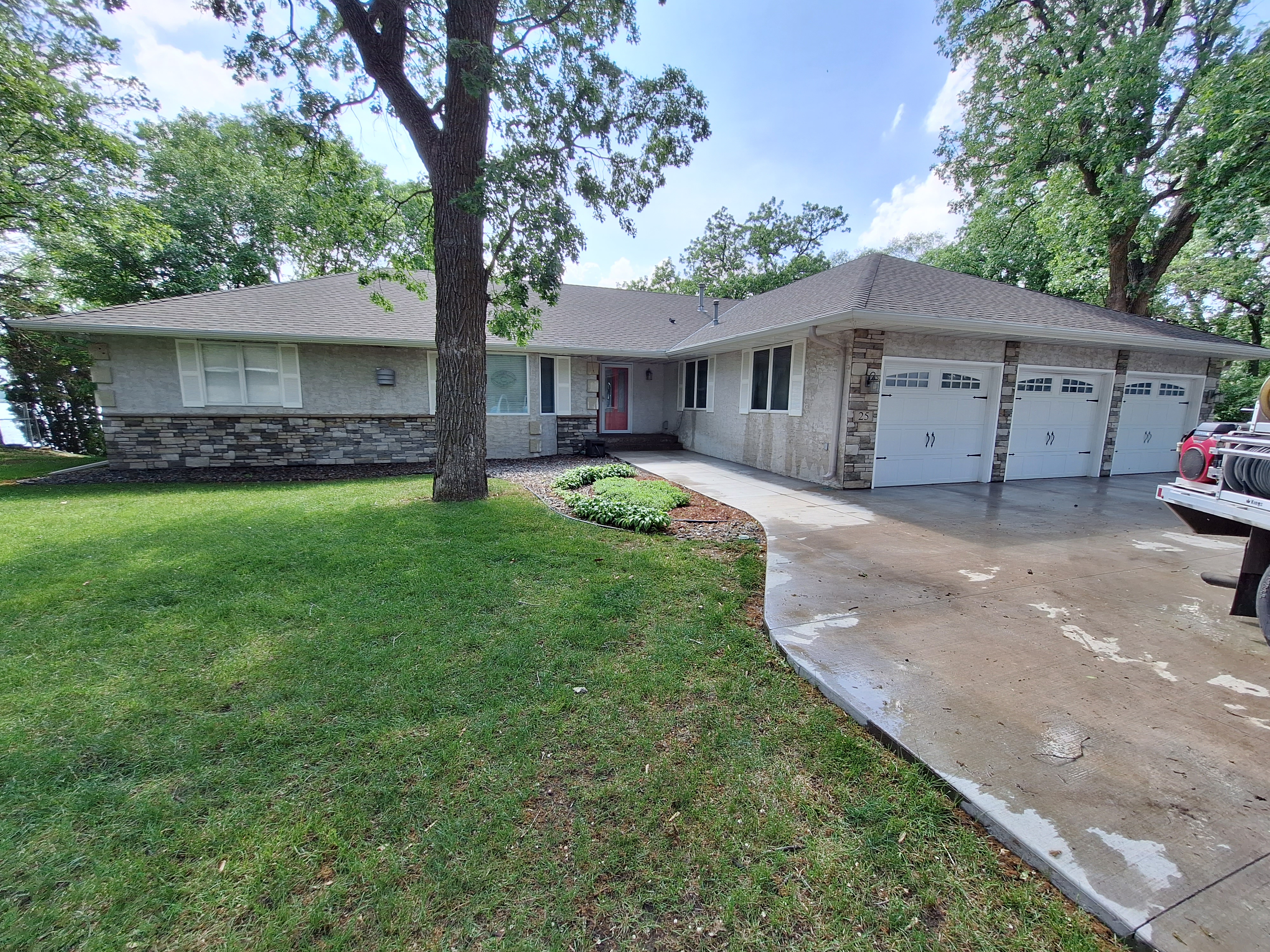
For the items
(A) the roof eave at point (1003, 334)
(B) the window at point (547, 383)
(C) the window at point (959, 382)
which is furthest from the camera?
(B) the window at point (547, 383)

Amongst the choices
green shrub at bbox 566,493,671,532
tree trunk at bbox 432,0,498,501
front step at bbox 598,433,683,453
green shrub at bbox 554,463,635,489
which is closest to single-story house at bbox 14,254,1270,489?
front step at bbox 598,433,683,453

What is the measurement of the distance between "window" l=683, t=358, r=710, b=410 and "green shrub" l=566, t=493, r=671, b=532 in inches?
264

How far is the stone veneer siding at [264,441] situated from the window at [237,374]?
366 mm

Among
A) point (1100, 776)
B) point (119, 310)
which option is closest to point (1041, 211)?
point (1100, 776)

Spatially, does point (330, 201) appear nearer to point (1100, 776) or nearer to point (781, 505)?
point (781, 505)

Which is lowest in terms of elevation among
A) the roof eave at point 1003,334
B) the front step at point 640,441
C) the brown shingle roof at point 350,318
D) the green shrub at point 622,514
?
the green shrub at point 622,514

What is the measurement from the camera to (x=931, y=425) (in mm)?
8562

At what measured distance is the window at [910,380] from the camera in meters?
8.12

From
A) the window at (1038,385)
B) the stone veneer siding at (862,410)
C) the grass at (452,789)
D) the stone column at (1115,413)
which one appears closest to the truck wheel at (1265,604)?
the grass at (452,789)

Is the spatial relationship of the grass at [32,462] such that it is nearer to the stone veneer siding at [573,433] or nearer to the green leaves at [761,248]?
the stone veneer siding at [573,433]

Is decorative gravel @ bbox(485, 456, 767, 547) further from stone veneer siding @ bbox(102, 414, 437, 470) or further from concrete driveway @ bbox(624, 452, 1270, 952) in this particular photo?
stone veneer siding @ bbox(102, 414, 437, 470)

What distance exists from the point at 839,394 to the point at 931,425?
1913mm

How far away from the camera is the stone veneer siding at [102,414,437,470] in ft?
31.2

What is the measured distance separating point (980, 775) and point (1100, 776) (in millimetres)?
511
